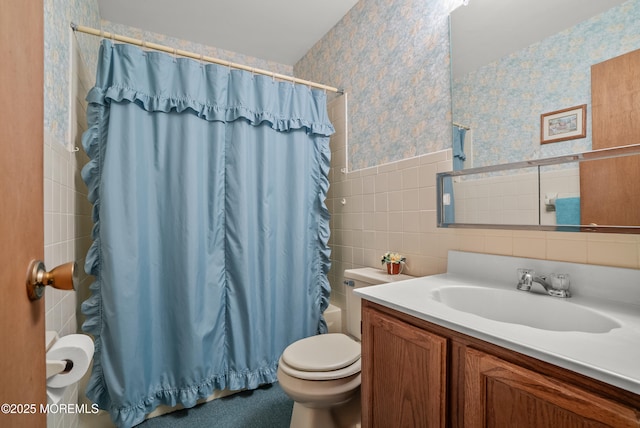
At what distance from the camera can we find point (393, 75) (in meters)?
1.65

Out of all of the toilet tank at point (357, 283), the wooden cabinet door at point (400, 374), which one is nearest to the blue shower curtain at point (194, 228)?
the toilet tank at point (357, 283)

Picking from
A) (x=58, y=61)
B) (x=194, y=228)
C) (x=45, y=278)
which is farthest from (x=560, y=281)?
(x=58, y=61)

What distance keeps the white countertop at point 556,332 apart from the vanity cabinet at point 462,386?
0.03 meters

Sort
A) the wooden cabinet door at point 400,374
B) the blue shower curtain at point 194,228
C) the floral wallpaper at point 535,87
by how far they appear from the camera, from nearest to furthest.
A: the wooden cabinet door at point 400,374, the floral wallpaper at point 535,87, the blue shower curtain at point 194,228

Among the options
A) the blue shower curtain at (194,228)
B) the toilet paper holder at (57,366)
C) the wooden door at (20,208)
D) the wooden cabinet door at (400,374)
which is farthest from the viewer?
the blue shower curtain at (194,228)

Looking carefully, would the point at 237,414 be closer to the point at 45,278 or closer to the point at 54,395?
the point at 54,395

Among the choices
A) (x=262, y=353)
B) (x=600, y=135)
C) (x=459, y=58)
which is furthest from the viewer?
(x=262, y=353)

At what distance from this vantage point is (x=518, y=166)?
1.06 m

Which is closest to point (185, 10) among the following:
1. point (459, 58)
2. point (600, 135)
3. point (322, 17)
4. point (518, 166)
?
point (322, 17)

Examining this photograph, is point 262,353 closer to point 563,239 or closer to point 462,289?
point 462,289

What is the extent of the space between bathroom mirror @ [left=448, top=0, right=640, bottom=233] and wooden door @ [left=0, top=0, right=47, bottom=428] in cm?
133

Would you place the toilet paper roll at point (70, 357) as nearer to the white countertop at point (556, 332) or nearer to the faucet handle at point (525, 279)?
the white countertop at point (556, 332)

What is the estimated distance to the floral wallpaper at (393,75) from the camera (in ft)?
4.59

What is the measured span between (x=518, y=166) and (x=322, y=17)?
5.63 feet
